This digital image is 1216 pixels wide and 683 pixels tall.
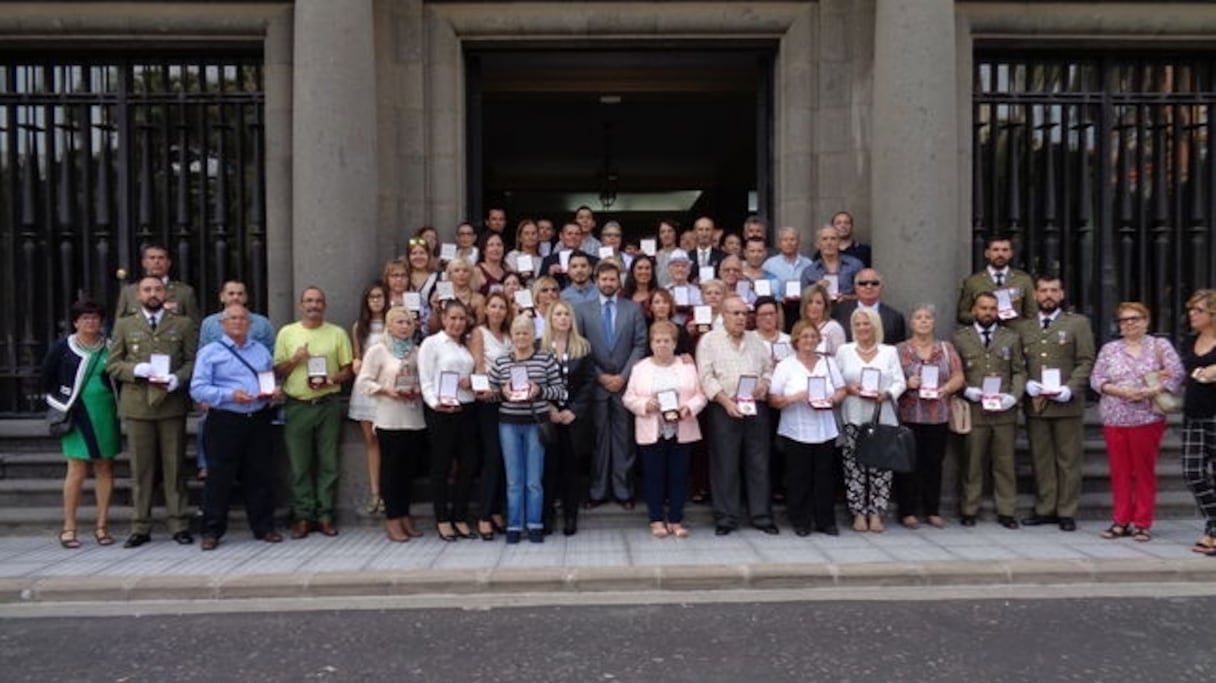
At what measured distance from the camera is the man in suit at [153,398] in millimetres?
7777

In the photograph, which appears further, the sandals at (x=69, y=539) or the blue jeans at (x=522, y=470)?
the sandals at (x=69, y=539)

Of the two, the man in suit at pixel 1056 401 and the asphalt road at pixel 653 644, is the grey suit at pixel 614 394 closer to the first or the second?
the asphalt road at pixel 653 644

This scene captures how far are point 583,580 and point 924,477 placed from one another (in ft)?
11.3

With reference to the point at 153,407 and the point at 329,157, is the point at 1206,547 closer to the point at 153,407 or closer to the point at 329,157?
the point at 329,157

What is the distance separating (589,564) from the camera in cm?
696

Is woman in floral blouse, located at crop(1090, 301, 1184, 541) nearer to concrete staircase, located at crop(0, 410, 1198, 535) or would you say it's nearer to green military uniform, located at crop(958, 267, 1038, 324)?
concrete staircase, located at crop(0, 410, 1198, 535)

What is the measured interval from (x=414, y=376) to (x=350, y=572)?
176 cm

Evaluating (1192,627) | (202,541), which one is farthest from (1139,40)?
(202,541)

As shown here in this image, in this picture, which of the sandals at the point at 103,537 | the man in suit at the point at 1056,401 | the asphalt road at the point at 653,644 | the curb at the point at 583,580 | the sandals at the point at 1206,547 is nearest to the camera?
the asphalt road at the point at 653,644

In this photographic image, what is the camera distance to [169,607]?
6410 millimetres

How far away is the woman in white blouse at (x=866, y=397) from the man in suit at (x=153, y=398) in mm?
5478

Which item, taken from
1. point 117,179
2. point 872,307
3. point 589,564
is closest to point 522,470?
point 589,564

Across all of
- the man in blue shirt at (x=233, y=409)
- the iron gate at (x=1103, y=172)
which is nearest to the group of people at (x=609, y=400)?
the man in blue shirt at (x=233, y=409)

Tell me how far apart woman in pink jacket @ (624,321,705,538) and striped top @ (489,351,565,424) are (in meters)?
0.66
